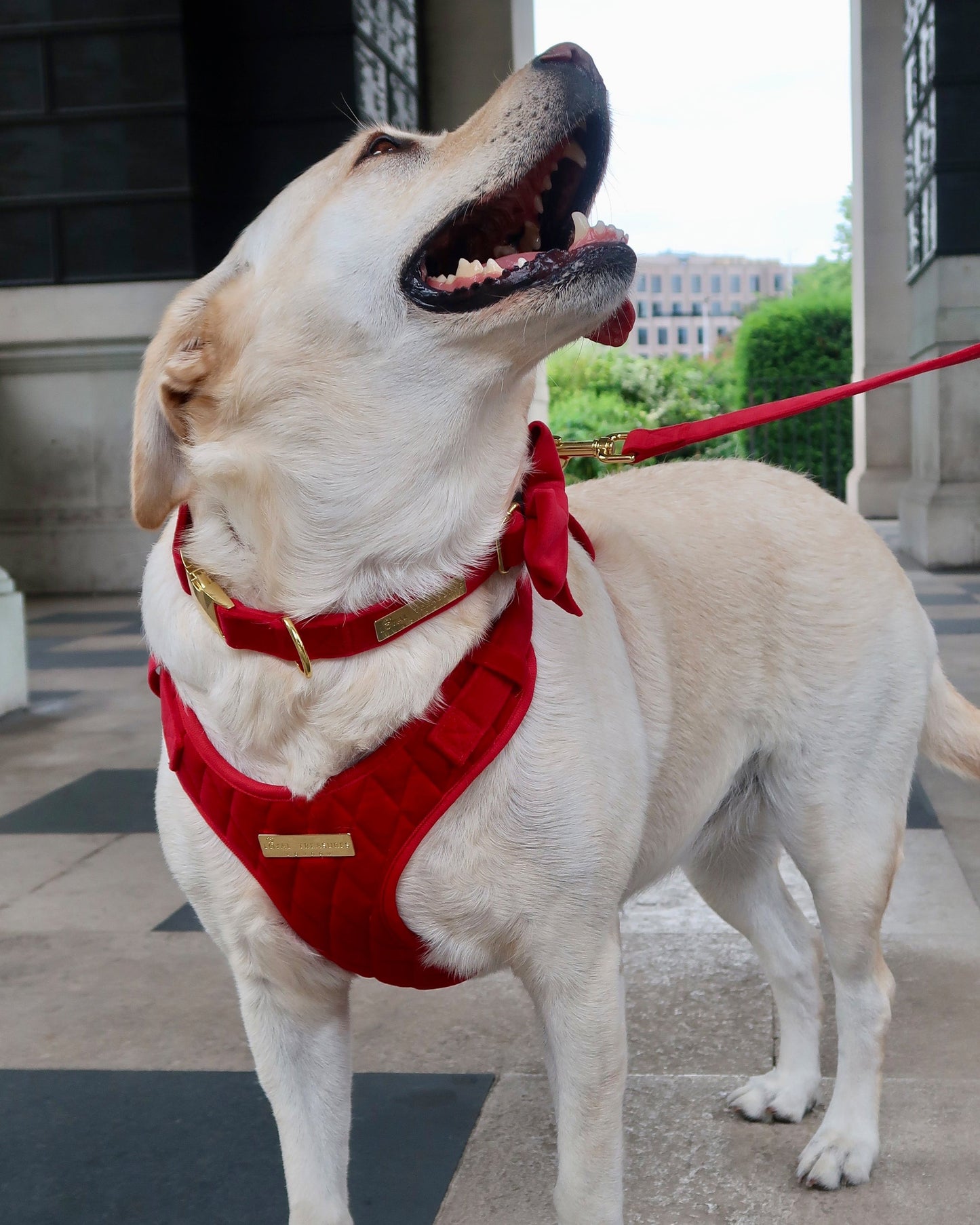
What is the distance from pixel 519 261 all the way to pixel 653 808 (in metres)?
0.93

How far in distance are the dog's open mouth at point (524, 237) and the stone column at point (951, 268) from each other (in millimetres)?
8930

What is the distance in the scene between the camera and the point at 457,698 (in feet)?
5.76

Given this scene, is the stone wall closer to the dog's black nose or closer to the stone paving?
the stone paving

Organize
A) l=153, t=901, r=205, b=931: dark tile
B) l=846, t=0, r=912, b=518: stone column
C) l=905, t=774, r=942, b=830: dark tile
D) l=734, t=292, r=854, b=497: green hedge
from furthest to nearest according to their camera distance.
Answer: l=734, t=292, r=854, b=497: green hedge
l=846, t=0, r=912, b=518: stone column
l=905, t=774, r=942, b=830: dark tile
l=153, t=901, r=205, b=931: dark tile

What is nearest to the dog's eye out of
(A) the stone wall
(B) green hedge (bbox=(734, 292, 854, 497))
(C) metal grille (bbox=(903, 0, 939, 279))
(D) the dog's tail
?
(D) the dog's tail

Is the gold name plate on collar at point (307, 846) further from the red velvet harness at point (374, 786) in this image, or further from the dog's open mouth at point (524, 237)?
the dog's open mouth at point (524, 237)

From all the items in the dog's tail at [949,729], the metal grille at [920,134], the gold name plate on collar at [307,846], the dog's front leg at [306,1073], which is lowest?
the dog's front leg at [306,1073]

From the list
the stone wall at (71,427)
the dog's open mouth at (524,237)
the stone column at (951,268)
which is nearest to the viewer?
the dog's open mouth at (524,237)

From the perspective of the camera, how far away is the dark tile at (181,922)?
3.49 m

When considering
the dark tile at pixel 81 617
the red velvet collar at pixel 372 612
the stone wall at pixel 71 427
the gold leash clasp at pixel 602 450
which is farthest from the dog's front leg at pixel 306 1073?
the stone wall at pixel 71 427

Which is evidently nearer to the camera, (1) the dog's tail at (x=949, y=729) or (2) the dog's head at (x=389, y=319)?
(2) the dog's head at (x=389, y=319)

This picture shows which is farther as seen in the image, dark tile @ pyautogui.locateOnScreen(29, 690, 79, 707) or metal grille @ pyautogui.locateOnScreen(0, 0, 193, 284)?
metal grille @ pyautogui.locateOnScreen(0, 0, 193, 284)

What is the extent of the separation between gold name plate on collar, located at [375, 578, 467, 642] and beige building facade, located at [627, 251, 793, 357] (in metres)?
146

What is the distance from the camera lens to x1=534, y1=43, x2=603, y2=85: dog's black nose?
71.1 inches
